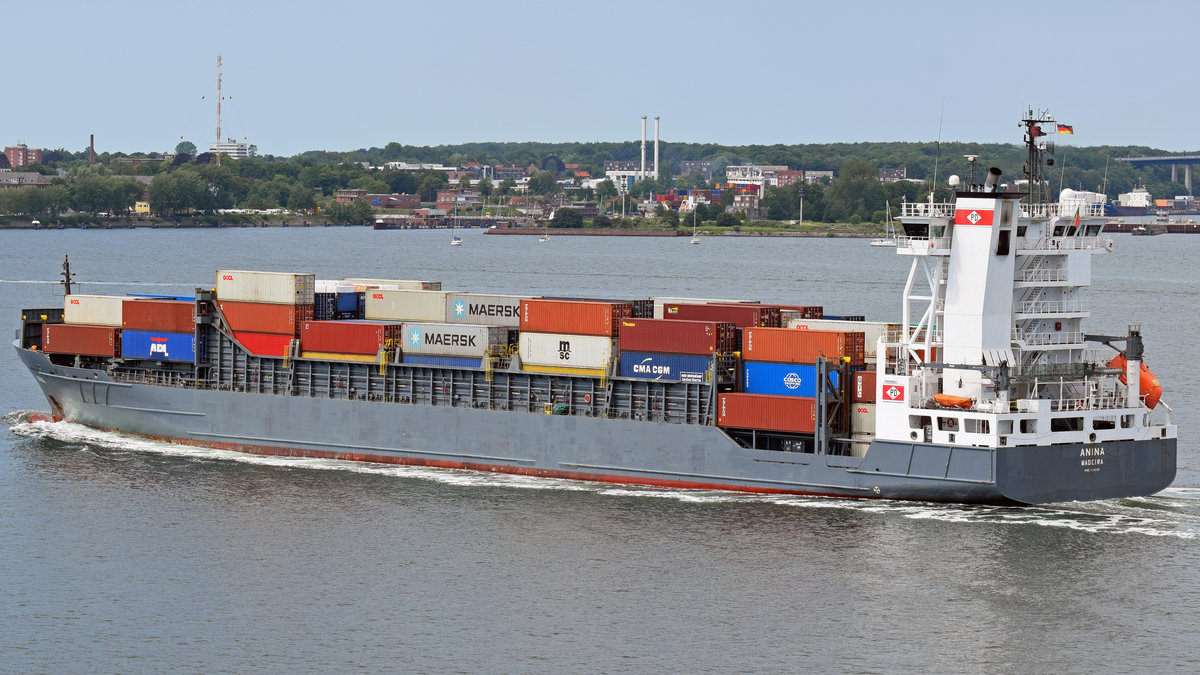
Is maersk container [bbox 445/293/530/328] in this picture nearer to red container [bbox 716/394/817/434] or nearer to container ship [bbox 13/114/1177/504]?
container ship [bbox 13/114/1177/504]

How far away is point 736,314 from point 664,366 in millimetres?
2963

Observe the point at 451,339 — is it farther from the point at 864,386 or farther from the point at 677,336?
the point at 864,386

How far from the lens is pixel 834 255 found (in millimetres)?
164500

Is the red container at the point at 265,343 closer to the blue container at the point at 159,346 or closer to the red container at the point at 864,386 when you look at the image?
the blue container at the point at 159,346

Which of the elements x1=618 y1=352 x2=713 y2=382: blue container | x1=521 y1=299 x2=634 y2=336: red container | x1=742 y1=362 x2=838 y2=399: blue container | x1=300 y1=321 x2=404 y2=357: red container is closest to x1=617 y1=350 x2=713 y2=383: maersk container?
x1=618 y1=352 x2=713 y2=382: blue container

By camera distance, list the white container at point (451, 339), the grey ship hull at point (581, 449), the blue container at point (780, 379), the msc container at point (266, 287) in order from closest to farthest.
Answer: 1. the grey ship hull at point (581, 449)
2. the blue container at point (780, 379)
3. the white container at point (451, 339)
4. the msc container at point (266, 287)

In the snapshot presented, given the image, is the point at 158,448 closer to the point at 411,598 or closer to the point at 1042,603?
the point at 411,598

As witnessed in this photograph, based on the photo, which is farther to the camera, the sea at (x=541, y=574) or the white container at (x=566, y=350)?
the white container at (x=566, y=350)

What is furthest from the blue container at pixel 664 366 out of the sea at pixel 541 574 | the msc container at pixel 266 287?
the msc container at pixel 266 287

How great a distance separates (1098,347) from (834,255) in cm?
12426

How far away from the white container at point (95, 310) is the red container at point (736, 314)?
66.1 ft

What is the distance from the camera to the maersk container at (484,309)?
155ft

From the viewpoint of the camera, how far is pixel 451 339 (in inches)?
1827

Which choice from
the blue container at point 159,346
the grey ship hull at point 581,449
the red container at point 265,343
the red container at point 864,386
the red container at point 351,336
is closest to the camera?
the grey ship hull at point 581,449
